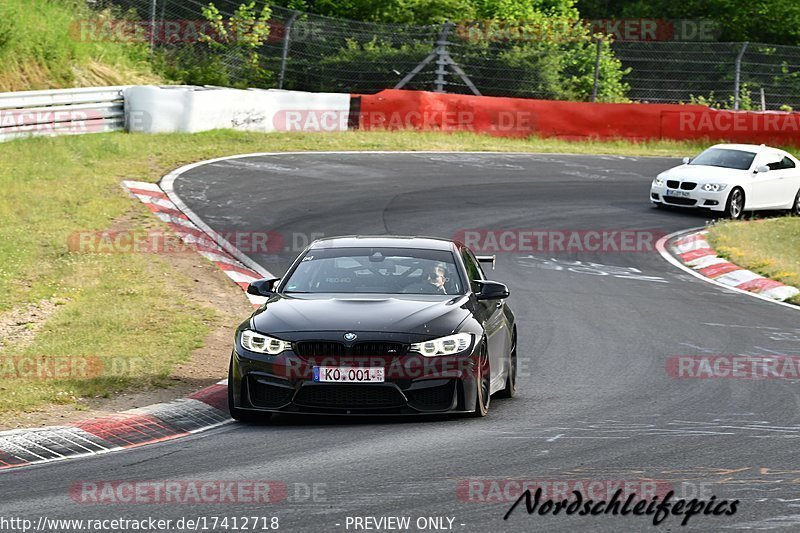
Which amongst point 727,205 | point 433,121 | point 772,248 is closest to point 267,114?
point 433,121

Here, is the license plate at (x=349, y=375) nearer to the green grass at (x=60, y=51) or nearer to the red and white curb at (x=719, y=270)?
the red and white curb at (x=719, y=270)

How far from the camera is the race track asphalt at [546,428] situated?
22.3 feet

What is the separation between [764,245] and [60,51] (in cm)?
1703

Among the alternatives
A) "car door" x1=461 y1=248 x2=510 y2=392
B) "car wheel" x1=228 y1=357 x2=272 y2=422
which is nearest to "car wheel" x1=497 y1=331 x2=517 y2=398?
"car door" x1=461 y1=248 x2=510 y2=392

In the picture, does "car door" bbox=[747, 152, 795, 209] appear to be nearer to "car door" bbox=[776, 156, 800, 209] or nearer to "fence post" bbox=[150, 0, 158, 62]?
"car door" bbox=[776, 156, 800, 209]

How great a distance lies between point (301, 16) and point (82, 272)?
65.0ft

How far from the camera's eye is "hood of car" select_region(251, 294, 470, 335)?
9281 millimetres

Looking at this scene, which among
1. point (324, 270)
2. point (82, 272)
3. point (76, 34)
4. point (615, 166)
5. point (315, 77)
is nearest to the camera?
point (324, 270)

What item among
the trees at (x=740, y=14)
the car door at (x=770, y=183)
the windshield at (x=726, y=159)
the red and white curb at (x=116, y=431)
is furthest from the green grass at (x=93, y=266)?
the trees at (x=740, y=14)

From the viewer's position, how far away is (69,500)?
6980 mm

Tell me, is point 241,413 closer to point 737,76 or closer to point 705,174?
point 705,174

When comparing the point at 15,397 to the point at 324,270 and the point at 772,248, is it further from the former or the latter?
the point at 772,248

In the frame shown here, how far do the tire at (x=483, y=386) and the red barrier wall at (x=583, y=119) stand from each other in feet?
74.2

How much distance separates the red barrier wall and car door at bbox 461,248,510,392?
2120 cm
